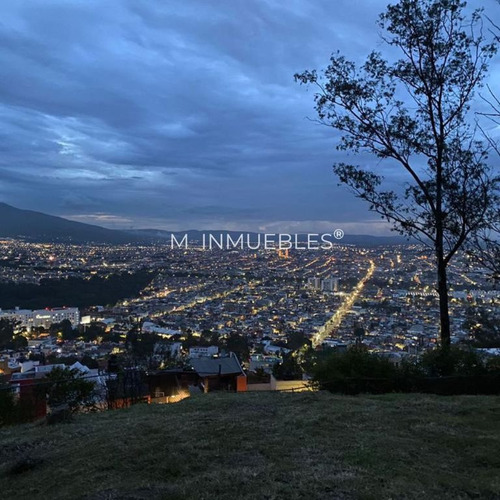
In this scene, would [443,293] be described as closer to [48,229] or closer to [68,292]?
[68,292]

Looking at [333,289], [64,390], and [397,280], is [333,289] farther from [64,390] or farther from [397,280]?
[64,390]

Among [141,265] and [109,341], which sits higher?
[141,265]

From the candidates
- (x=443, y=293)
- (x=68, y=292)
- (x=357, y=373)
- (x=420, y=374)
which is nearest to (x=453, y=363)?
(x=420, y=374)

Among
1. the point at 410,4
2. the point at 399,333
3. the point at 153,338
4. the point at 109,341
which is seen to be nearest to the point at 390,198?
the point at 410,4

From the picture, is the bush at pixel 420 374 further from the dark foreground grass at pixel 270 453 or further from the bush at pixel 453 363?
the dark foreground grass at pixel 270 453

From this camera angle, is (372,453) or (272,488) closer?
(272,488)

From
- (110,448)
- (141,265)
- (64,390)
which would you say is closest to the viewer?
(110,448)
